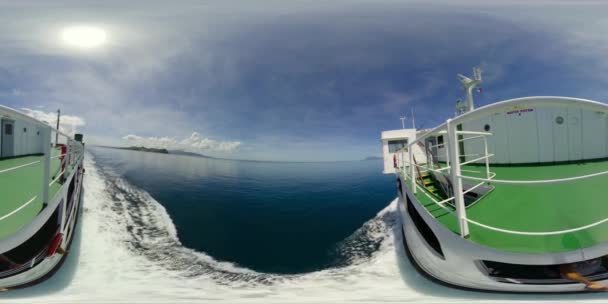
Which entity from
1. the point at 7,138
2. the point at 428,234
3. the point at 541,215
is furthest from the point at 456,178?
the point at 7,138

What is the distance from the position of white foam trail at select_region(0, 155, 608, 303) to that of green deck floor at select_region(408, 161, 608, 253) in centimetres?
62

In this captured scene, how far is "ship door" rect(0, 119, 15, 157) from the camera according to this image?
25.1 ft

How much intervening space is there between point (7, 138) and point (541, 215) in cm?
1655

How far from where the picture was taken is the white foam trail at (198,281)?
2.85 metres

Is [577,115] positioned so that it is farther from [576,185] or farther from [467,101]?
[576,185]

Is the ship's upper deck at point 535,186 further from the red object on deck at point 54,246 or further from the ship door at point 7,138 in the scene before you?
the ship door at point 7,138

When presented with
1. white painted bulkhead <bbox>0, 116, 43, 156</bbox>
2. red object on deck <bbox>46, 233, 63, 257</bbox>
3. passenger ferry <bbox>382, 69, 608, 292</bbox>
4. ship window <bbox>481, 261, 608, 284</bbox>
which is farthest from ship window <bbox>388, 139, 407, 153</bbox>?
white painted bulkhead <bbox>0, 116, 43, 156</bbox>

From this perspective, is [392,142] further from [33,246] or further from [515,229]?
[33,246]

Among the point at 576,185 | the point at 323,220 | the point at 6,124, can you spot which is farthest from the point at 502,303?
the point at 6,124

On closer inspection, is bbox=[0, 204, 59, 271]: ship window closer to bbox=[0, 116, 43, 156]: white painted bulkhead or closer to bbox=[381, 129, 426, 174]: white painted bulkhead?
bbox=[0, 116, 43, 156]: white painted bulkhead

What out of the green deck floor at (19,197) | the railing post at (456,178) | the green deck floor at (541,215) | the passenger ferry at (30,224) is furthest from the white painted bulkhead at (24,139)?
the green deck floor at (541,215)

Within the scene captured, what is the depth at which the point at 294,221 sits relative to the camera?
26.9 ft

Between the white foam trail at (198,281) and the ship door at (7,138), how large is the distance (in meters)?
6.11

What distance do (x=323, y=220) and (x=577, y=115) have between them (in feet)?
28.7
